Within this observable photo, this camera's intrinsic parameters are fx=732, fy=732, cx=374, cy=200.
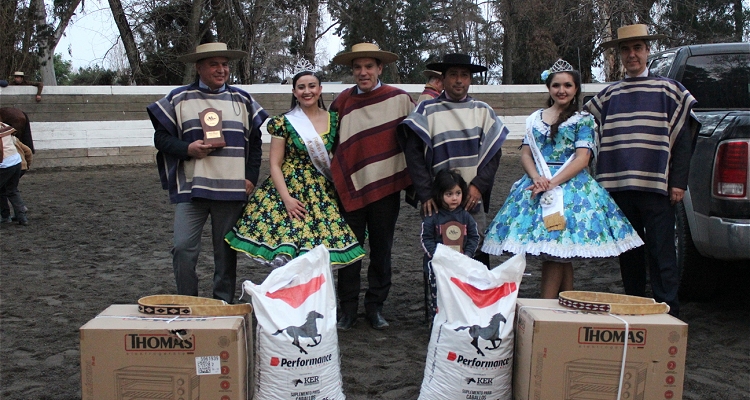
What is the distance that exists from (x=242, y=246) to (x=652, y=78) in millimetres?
2676

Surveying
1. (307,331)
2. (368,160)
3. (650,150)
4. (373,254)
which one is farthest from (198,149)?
(650,150)

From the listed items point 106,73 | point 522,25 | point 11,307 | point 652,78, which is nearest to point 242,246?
point 11,307

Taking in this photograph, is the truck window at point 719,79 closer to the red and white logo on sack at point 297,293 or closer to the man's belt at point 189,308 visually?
the red and white logo on sack at point 297,293

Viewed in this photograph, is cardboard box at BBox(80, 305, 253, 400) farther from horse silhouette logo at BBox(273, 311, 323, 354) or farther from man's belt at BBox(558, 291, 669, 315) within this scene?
man's belt at BBox(558, 291, 669, 315)

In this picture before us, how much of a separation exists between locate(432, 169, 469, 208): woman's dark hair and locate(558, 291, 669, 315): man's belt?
107cm

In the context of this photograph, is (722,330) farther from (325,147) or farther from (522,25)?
(522,25)

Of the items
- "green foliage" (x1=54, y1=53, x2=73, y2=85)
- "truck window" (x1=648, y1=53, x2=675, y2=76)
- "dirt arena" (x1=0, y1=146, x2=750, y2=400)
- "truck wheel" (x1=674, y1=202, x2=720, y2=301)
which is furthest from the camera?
"green foliage" (x1=54, y1=53, x2=73, y2=85)

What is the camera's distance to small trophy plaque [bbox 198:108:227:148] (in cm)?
432

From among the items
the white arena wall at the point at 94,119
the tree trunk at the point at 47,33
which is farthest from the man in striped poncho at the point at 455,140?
the tree trunk at the point at 47,33

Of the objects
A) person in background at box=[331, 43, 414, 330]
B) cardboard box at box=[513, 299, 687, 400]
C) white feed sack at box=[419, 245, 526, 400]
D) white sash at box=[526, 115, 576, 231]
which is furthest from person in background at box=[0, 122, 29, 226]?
cardboard box at box=[513, 299, 687, 400]

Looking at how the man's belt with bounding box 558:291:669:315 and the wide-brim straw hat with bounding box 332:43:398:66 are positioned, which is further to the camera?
the wide-brim straw hat with bounding box 332:43:398:66

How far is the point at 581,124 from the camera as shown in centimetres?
436

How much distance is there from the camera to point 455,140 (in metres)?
4.43

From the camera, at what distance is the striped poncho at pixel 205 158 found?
172 inches
